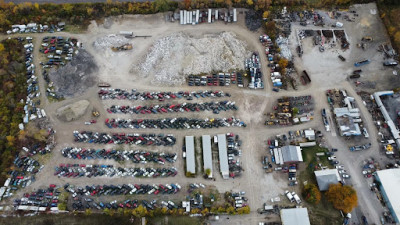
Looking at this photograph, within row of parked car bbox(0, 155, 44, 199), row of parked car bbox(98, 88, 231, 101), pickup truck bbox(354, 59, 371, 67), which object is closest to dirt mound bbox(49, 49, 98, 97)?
row of parked car bbox(98, 88, 231, 101)

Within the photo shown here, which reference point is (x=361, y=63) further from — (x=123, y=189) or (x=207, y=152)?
(x=123, y=189)

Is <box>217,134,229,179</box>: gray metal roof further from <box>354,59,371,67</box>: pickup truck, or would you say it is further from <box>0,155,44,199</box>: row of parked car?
<box>0,155,44,199</box>: row of parked car

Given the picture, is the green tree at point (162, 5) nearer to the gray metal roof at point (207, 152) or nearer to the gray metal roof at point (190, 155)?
the gray metal roof at point (190, 155)

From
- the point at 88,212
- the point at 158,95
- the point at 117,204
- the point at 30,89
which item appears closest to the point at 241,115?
the point at 158,95

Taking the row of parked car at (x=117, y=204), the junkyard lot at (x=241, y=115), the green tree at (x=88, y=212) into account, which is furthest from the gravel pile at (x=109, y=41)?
the green tree at (x=88, y=212)

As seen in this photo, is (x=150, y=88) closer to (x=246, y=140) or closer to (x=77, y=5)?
(x=246, y=140)

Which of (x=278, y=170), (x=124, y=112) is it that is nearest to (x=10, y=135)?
(x=124, y=112)

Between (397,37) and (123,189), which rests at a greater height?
(397,37)
